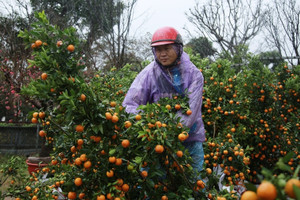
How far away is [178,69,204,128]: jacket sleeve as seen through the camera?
196 cm

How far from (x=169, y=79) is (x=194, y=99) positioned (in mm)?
362

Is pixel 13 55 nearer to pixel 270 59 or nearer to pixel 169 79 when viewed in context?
pixel 169 79

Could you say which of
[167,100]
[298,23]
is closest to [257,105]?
[167,100]

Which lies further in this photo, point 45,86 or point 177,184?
point 177,184

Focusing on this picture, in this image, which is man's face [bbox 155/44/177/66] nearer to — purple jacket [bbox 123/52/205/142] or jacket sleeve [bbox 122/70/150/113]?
purple jacket [bbox 123/52/205/142]

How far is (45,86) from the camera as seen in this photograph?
146cm

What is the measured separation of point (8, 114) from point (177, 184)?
1581 cm

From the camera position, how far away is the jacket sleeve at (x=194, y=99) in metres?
1.96

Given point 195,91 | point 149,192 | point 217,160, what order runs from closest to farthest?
point 149,192, point 195,91, point 217,160

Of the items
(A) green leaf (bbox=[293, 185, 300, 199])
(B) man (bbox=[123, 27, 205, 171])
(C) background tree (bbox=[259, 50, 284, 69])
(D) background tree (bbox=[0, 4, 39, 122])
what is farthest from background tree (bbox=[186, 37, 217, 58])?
(A) green leaf (bbox=[293, 185, 300, 199])

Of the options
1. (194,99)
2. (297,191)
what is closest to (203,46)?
(194,99)

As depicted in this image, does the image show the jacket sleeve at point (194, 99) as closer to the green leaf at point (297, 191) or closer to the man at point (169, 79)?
the man at point (169, 79)

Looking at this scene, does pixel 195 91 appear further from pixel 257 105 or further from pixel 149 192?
pixel 257 105


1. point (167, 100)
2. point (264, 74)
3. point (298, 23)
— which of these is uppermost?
point (298, 23)
